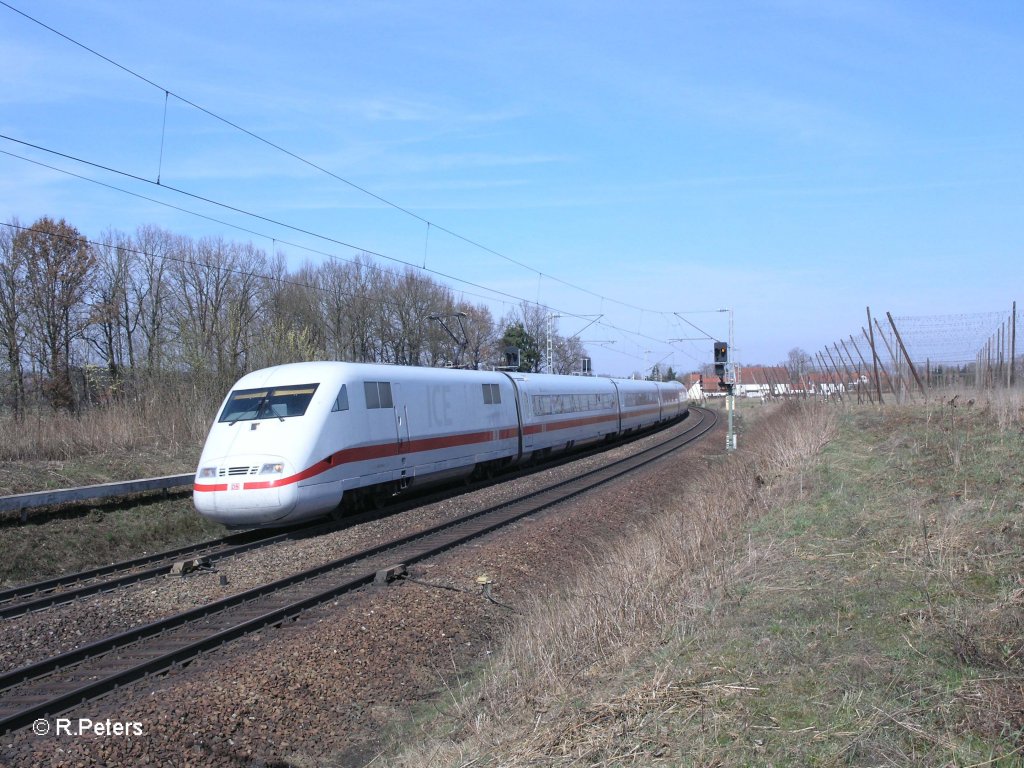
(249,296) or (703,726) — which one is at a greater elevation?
(249,296)

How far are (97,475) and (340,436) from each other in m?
6.46

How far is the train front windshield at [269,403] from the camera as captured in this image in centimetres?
1381

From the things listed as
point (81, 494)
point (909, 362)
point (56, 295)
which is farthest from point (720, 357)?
point (56, 295)

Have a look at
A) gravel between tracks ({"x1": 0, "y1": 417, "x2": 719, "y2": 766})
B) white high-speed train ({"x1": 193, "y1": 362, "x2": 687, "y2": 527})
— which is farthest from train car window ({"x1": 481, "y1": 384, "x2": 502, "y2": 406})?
gravel between tracks ({"x1": 0, "y1": 417, "x2": 719, "y2": 766})

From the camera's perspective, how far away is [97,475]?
1709 centimetres

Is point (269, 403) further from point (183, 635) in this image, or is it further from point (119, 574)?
point (183, 635)

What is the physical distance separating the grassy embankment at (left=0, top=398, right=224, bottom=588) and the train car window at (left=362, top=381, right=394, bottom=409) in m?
3.80

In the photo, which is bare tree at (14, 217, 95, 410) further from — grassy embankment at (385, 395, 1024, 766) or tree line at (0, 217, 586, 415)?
grassy embankment at (385, 395, 1024, 766)

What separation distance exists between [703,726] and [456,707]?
2.43m

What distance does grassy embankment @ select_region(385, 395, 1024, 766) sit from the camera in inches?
165

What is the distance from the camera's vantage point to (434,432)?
17516 millimetres

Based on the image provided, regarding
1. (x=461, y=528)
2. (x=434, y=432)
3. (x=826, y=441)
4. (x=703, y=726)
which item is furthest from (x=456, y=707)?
(x=826, y=441)

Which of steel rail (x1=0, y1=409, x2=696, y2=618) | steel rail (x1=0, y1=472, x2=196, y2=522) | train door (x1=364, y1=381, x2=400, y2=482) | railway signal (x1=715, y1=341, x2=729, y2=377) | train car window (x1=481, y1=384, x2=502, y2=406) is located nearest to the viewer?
steel rail (x1=0, y1=409, x2=696, y2=618)

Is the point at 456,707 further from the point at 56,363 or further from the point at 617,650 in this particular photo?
the point at 56,363
